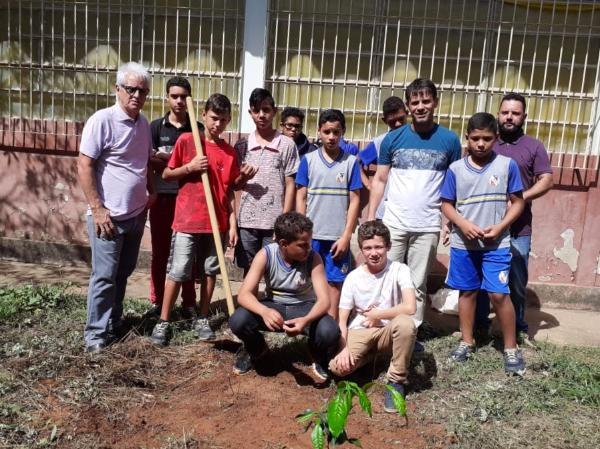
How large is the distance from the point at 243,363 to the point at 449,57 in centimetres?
357

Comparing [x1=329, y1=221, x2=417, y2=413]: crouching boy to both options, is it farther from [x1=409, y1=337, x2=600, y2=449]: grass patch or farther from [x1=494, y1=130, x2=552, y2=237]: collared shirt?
[x1=494, y1=130, x2=552, y2=237]: collared shirt

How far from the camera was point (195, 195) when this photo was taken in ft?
12.7

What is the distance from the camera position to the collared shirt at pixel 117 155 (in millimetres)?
3389

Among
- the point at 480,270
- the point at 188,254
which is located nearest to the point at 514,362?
the point at 480,270

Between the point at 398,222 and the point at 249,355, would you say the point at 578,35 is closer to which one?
the point at 398,222

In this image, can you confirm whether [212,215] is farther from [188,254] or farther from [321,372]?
[321,372]

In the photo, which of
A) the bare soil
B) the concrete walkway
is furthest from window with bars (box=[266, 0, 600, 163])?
the bare soil

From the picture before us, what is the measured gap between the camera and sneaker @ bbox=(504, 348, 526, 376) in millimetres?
3555

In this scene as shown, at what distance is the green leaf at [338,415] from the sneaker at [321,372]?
126cm

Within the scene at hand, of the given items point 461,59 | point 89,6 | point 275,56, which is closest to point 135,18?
point 89,6

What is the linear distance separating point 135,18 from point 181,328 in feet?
10.9

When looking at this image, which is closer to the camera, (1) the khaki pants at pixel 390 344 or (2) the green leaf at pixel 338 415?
(2) the green leaf at pixel 338 415

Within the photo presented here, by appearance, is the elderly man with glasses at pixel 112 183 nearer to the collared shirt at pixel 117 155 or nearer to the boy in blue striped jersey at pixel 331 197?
the collared shirt at pixel 117 155

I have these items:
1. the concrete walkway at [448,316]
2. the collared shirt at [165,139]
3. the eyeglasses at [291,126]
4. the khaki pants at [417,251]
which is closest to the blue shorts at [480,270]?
the khaki pants at [417,251]
